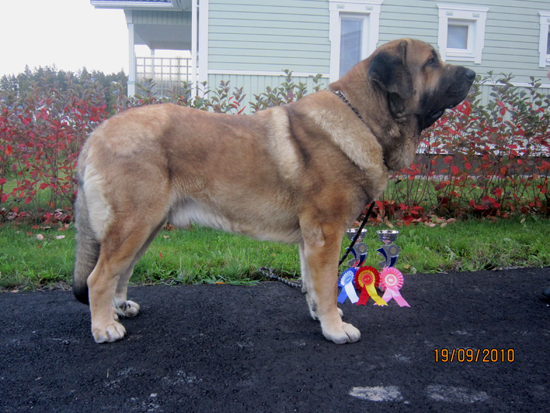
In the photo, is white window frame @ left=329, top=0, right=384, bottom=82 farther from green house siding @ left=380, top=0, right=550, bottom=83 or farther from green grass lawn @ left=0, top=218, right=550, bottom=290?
green grass lawn @ left=0, top=218, right=550, bottom=290

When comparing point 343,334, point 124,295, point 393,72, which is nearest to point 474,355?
point 343,334

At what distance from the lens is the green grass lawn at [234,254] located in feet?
12.5

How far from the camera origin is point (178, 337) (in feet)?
8.75

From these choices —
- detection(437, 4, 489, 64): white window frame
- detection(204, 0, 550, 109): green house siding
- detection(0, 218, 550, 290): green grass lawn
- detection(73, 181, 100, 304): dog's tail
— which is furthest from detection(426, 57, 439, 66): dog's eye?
detection(437, 4, 489, 64): white window frame

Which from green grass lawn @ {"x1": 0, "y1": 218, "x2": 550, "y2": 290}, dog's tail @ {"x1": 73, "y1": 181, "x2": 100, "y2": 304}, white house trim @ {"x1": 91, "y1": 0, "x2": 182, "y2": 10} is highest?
white house trim @ {"x1": 91, "y1": 0, "x2": 182, "y2": 10}

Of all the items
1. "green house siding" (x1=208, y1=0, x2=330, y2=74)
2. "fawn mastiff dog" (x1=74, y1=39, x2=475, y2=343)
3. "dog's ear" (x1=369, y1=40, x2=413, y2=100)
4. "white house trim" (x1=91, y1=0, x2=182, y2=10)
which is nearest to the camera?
"fawn mastiff dog" (x1=74, y1=39, x2=475, y2=343)

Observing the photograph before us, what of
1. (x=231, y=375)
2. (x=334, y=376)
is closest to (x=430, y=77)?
(x=334, y=376)

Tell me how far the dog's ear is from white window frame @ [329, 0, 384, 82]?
29.8 feet

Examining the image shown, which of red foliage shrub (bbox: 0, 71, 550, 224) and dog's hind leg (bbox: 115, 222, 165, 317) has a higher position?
red foliage shrub (bbox: 0, 71, 550, 224)

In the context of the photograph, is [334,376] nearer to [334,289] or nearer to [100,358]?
[334,289]

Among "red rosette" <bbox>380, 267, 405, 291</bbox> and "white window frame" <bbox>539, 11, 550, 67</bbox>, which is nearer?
"red rosette" <bbox>380, 267, 405, 291</bbox>

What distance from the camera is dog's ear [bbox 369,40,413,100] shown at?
8.70ft

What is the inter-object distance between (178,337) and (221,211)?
0.88 m

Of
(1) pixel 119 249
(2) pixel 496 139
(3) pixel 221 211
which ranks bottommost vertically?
(1) pixel 119 249
